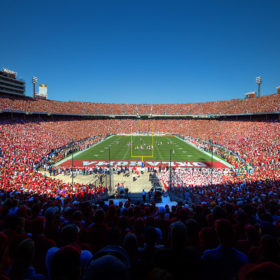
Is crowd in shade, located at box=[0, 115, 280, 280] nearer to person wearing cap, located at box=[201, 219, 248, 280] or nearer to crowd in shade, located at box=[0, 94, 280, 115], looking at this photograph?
person wearing cap, located at box=[201, 219, 248, 280]

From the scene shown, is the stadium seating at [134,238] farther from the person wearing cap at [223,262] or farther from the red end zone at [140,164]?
the red end zone at [140,164]

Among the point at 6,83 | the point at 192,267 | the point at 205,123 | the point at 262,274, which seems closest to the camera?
the point at 262,274

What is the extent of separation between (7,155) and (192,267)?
25355 mm

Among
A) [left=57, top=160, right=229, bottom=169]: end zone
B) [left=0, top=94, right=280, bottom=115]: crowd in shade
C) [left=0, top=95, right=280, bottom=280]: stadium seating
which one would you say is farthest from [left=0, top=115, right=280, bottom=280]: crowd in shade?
[left=0, top=94, right=280, bottom=115]: crowd in shade

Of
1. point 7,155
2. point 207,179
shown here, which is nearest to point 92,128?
point 7,155

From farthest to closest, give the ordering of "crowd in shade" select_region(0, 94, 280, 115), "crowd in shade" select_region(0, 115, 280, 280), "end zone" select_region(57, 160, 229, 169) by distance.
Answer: "crowd in shade" select_region(0, 94, 280, 115), "end zone" select_region(57, 160, 229, 169), "crowd in shade" select_region(0, 115, 280, 280)

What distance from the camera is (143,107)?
257ft

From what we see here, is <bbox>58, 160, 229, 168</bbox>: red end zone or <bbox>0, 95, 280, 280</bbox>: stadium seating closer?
<bbox>0, 95, 280, 280</bbox>: stadium seating

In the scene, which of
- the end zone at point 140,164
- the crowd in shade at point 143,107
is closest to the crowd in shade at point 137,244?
the end zone at point 140,164

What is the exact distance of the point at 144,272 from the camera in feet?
5.78

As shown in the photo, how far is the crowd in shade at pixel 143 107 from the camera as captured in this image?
40.9m

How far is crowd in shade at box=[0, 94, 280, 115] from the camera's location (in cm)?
4094

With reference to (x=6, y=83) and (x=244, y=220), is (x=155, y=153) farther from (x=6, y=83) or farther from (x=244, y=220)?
(x=6, y=83)

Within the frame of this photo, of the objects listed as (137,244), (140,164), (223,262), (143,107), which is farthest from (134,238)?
(143,107)
